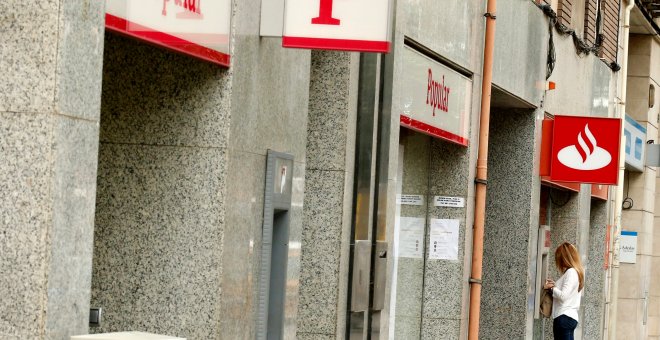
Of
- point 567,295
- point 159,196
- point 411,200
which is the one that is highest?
point 411,200

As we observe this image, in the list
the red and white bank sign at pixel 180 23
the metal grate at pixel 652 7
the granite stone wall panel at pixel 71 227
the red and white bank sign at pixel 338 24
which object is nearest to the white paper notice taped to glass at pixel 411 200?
the red and white bank sign at pixel 338 24

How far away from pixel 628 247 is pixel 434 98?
559 inches

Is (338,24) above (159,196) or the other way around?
above

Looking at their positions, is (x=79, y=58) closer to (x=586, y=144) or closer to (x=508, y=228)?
(x=508, y=228)

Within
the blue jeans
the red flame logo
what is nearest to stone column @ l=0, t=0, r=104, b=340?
the blue jeans

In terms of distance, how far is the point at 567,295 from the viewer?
15.4m

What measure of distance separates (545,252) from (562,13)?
9.96 feet

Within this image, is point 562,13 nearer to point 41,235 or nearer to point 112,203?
point 112,203

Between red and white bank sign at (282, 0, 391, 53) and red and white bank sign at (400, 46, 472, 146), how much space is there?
12.5ft

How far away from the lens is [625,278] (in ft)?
90.3

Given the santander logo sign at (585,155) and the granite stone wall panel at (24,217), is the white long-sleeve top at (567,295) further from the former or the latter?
the granite stone wall panel at (24,217)

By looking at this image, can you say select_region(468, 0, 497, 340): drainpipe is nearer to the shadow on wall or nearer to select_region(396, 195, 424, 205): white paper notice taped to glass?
select_region(396, 195, 424, 205): white paper notice taped to glass

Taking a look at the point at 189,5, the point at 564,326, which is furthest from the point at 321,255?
the point at 564,326

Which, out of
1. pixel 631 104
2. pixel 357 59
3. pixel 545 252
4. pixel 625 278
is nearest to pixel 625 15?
pixel 631 104
